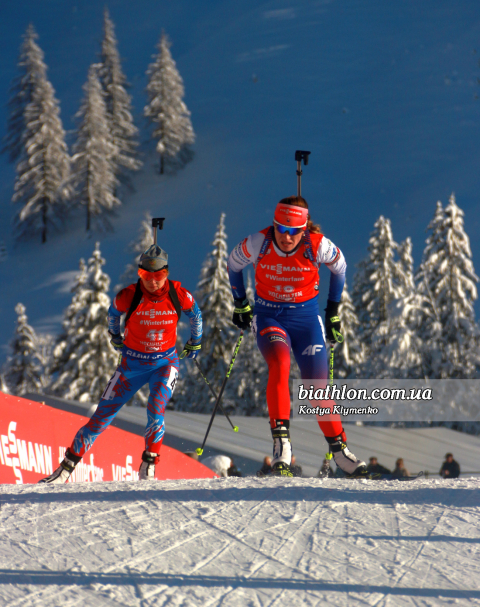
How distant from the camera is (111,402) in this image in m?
5.15

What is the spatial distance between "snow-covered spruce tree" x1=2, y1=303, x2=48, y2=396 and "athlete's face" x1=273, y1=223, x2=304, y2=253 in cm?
2303

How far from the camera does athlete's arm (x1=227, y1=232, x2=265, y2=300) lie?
4648 millimetres

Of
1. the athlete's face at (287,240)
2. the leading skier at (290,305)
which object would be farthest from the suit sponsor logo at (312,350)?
the athlete's face at (287,240)

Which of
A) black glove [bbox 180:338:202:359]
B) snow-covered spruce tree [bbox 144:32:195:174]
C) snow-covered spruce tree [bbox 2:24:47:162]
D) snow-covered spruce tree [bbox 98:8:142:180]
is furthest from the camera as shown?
snow-covered spruce tree [bbox 98:8:142:180]

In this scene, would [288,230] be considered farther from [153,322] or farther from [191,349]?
[191,349]

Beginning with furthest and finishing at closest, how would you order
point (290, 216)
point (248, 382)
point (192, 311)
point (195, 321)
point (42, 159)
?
point (42, 159) < point (248, 382) < point (195, 321) < point (192, 311) < point (290, 216)

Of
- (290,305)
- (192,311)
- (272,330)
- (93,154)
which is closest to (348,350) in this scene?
(192,311)

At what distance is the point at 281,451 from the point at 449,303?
20.4m

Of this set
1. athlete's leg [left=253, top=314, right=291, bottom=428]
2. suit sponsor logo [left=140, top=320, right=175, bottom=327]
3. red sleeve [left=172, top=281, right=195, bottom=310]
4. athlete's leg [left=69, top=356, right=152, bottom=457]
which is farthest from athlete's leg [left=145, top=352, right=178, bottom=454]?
athlete's leg [left=253, top=314, right=291, bottom=428]

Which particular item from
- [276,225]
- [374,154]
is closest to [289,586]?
[276,225]

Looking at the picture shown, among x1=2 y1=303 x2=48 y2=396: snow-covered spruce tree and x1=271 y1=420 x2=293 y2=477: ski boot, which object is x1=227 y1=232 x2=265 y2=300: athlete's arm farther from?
x1=2 y1=303 x2=48 y2=396: snow-covered spruce tree

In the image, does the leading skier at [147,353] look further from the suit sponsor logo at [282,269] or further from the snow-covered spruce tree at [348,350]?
the snow-covered spruce tree at [348,350]

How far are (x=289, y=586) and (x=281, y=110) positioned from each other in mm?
74132

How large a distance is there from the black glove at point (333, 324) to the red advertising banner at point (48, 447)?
142 inches
